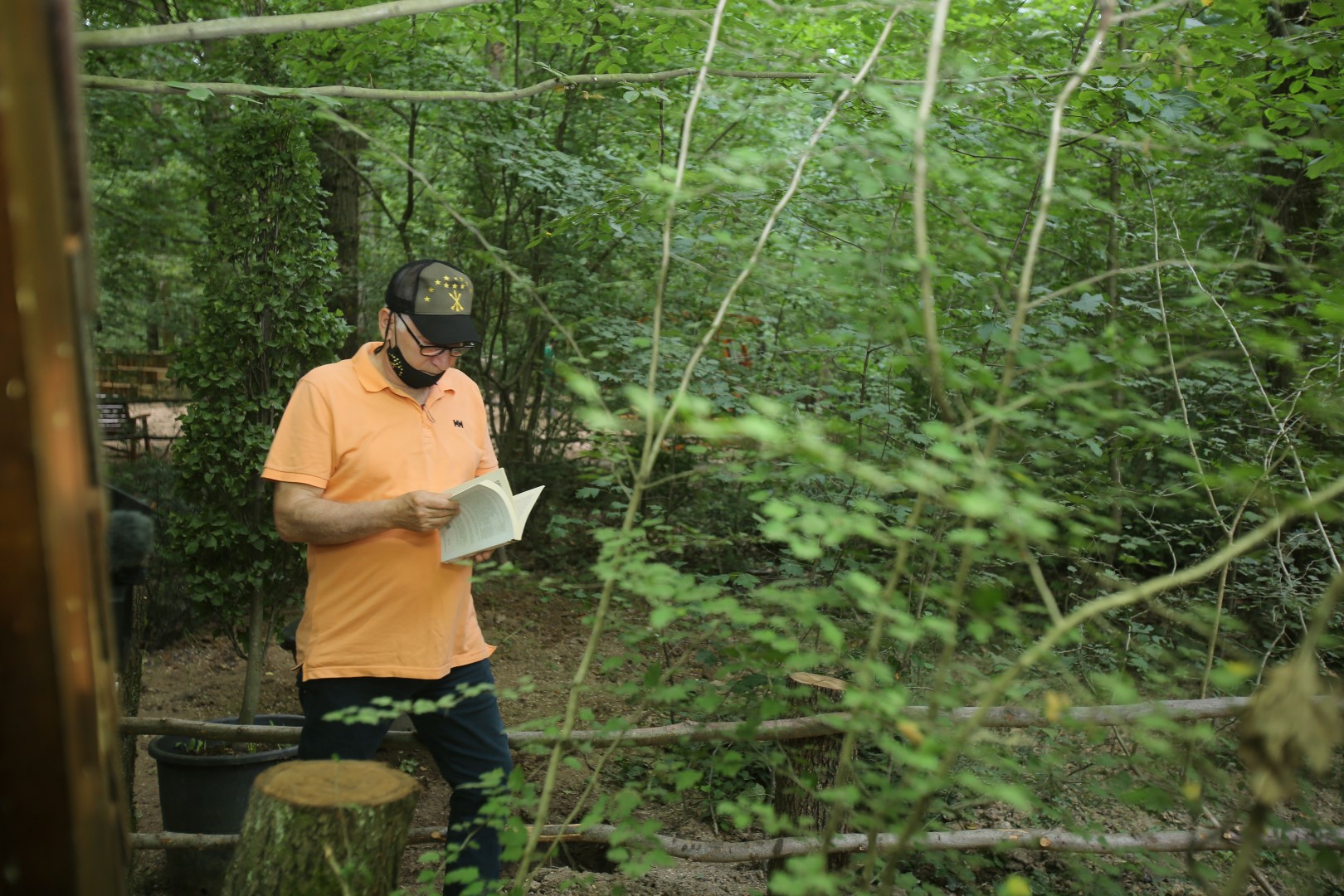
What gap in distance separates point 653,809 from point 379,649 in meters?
2.60

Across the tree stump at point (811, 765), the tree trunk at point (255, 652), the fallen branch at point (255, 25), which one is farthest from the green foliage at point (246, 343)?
the tree stump at point (811, 765)

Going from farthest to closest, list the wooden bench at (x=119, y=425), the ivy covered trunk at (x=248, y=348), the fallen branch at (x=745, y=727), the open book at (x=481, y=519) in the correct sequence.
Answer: the wooden bench at (x=119, y=425) → the ivy covered trunk at (x=248, y=348) → the open book at (x=481, y=519) → the fallen branch at (x=745, y=727)

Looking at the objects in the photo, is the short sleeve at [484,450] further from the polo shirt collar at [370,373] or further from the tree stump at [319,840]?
the tree stump at [319,840]

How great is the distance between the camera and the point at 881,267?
2293 mm

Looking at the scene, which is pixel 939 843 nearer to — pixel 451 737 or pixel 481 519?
pixel 451 737

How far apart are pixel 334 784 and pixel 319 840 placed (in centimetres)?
14

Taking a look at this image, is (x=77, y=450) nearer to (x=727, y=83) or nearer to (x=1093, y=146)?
(x=727, y=83)

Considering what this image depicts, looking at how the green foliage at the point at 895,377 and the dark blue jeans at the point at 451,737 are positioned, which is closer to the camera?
the green foliage at the point at 895,377

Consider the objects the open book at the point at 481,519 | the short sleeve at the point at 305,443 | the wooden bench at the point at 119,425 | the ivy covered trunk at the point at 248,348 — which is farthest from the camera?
the wooden bench at the point at 119,425

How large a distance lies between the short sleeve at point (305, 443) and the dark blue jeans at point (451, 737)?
24.1 inches

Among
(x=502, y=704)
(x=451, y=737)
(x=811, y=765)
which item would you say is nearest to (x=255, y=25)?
(x=451, y=737)

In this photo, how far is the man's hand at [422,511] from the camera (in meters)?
2.68

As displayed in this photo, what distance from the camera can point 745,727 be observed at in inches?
88.4

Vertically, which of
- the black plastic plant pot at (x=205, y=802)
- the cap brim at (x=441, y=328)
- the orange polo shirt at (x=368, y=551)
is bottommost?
the black plastic plant pot at (x=205, y=802)
